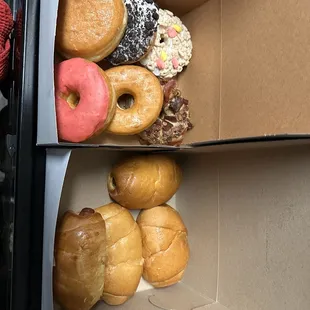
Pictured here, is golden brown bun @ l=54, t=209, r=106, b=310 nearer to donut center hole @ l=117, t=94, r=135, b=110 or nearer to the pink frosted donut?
the pink frosted donut

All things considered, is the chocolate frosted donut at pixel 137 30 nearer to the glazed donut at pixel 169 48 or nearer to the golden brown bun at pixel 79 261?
the glazed donut at pixel 169 48

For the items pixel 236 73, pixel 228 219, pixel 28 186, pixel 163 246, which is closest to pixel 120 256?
pixel 163 246

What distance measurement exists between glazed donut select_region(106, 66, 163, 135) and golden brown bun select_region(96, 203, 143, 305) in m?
0.22

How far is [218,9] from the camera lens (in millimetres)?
1095

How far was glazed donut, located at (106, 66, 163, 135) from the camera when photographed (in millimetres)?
995

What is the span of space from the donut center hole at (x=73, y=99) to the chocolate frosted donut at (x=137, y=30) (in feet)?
0.47

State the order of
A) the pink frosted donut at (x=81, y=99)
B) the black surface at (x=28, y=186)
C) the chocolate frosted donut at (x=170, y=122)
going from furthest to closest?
the chocolate frosted donut at (x=170, y=122) → the pink frosted donut at (x=81, y=99) → the black surface at (x=28, y=186)

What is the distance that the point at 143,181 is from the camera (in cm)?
106

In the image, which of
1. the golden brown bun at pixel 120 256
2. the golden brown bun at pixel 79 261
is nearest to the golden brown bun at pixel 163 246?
the golden brown bun at pixel 120 256

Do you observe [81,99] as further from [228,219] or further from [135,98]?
[228,219]

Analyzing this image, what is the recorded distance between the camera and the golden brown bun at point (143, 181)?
3.46 ft

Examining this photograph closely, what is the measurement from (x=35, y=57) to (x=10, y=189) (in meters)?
0.26

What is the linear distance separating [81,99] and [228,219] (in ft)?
1.59

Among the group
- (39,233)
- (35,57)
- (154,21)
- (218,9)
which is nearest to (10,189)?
(39,233)
